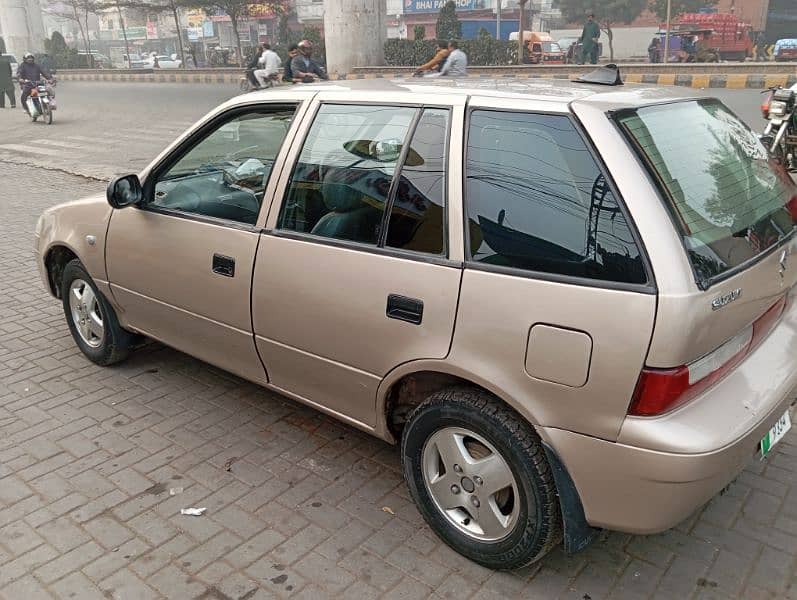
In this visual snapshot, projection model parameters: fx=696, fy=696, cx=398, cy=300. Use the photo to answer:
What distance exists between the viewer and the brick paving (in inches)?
104

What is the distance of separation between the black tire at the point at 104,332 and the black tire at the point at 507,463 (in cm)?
235

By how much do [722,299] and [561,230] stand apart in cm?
55

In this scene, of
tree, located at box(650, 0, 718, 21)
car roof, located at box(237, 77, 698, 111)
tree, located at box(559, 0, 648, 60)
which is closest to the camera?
car roof, located at box(237, 77, 698, 111)

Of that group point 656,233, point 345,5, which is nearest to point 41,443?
point 656,233

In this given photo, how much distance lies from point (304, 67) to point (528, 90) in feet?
48.0

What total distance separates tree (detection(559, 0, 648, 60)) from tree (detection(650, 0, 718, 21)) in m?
0.85

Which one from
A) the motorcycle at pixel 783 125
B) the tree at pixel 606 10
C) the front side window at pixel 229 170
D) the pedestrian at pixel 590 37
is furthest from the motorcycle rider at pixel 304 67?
the tree at pixel 606 10

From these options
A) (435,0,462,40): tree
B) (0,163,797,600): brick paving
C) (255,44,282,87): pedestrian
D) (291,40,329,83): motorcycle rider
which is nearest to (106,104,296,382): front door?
(0,163,797,600): brick paving

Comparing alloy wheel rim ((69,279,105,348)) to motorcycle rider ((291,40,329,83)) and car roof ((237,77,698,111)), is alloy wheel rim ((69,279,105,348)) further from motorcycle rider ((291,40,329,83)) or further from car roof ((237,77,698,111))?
motorcycle rider ((291,40,329,83))

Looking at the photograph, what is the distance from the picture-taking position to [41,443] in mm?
3654

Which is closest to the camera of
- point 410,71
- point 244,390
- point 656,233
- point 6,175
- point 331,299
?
point 656,233

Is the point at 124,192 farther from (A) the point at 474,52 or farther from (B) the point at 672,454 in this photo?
(A) the point at 474,52

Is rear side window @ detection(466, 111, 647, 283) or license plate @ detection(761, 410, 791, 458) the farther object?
license plate @ detection(761, 410, 791, 458)

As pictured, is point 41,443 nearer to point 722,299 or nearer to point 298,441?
point 298,441
